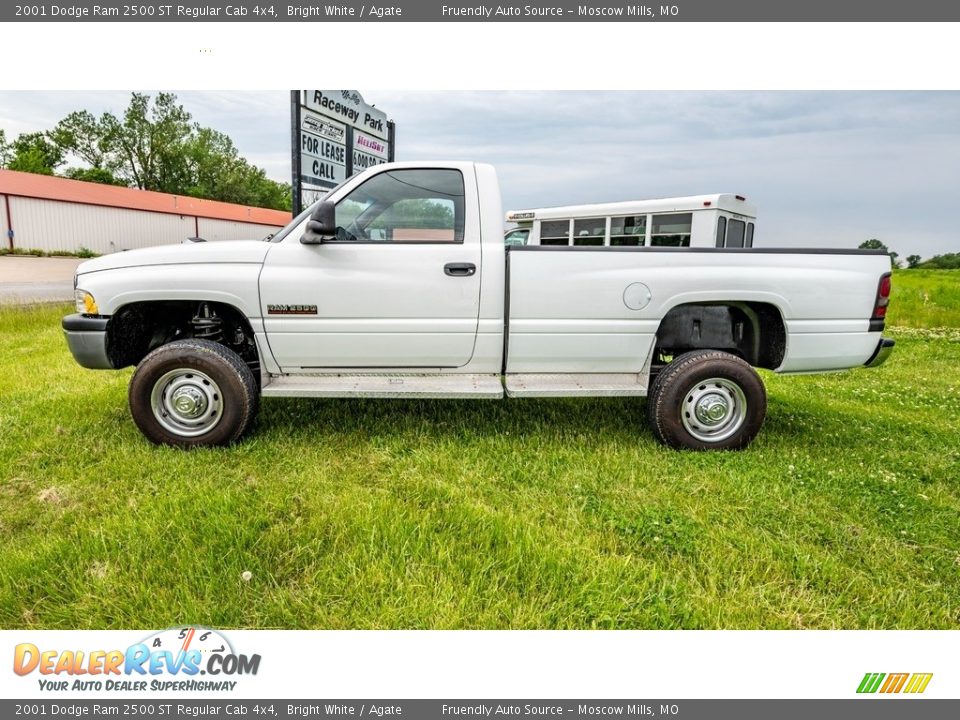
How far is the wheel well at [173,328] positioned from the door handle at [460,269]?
1.49 metres

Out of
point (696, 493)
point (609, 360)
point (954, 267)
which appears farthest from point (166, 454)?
point (954, 267)

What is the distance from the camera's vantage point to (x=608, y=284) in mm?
3689

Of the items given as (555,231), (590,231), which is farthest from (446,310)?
(555,231)

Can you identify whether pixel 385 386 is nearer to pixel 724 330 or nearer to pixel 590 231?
pixel 724 330

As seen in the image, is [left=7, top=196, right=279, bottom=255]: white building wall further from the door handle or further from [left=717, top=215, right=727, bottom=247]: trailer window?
the door handle

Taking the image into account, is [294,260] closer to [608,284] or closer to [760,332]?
[608,284]

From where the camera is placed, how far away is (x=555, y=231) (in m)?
12.0

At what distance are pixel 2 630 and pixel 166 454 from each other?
1.64 meters

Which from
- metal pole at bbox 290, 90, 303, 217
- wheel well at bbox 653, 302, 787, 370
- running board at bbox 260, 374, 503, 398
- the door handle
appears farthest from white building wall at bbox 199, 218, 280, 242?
wheel well at bbox 653, 302, 787, 370

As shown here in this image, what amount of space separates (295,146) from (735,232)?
Result: 26.2 feet

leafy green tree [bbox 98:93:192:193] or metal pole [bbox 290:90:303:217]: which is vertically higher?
leafy green tree [bbox 98:93:192:193]

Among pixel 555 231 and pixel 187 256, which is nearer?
pixel 187 256

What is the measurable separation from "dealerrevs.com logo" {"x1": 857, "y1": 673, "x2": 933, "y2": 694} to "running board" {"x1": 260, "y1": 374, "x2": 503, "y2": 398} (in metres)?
2.34

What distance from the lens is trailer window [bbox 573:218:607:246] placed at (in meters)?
11.1
